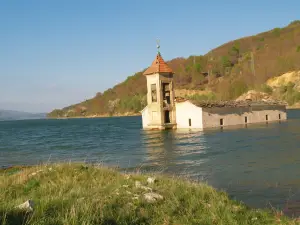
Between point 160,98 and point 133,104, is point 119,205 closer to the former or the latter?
point 160,98

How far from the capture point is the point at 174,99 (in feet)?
165

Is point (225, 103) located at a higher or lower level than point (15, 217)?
higher

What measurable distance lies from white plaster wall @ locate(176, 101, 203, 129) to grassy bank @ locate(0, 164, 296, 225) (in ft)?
111

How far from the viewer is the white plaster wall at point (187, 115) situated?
45.1 metres

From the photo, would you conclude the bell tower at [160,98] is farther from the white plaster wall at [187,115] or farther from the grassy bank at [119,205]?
the grassy bank at [119,205]

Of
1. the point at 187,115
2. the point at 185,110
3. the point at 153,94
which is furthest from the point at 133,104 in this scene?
the point at 187,115

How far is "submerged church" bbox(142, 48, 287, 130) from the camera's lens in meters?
45.6

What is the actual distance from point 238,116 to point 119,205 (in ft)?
140

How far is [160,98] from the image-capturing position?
161 ft

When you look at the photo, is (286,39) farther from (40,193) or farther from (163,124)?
(40,193)

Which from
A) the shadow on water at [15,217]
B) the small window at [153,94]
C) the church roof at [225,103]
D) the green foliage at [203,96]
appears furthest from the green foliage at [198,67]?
the shadow on water at [15,217]

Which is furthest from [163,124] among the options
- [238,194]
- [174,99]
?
[238,194]

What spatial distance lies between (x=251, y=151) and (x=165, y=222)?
1795 centimetres

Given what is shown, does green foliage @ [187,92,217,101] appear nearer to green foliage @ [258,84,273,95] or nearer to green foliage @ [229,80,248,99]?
green foliage @ [229,80,248,99]
